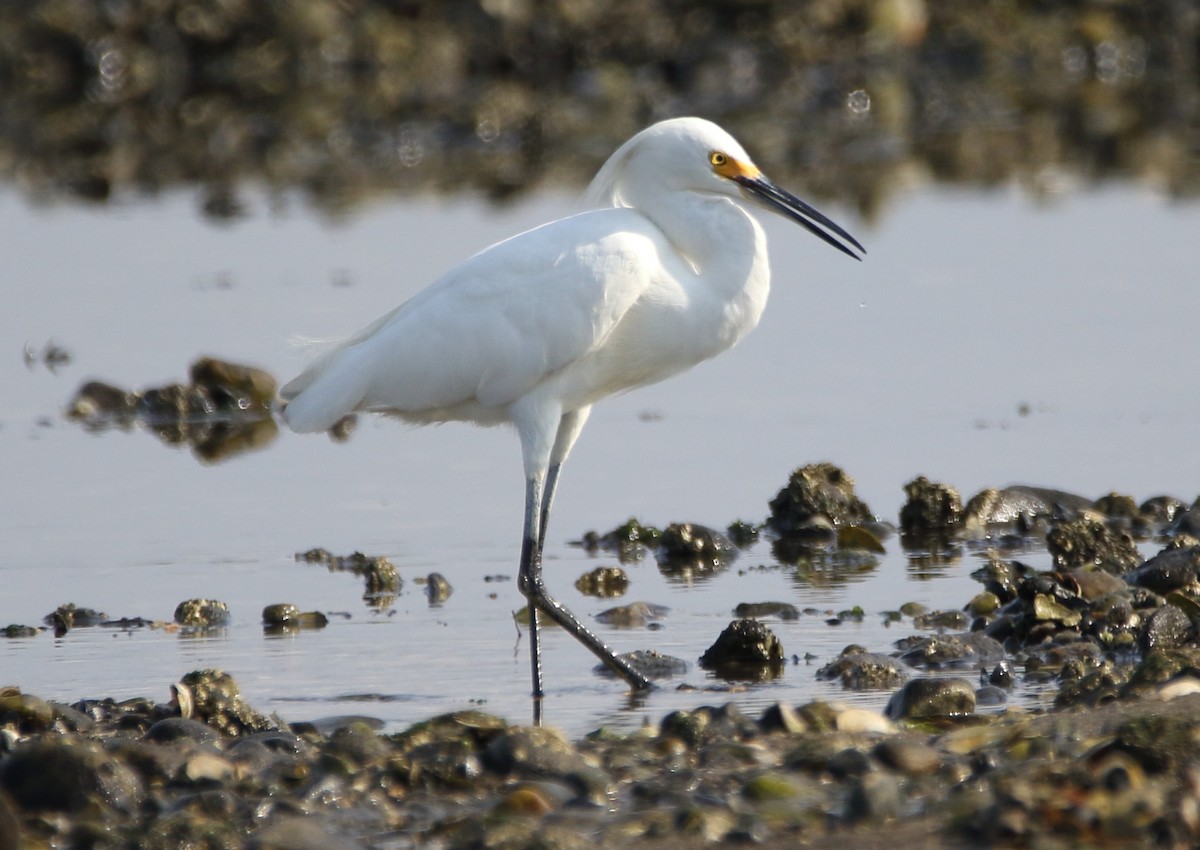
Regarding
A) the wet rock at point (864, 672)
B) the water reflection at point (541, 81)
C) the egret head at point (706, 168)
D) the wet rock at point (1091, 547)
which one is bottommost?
the wet rock at point (864, 672)

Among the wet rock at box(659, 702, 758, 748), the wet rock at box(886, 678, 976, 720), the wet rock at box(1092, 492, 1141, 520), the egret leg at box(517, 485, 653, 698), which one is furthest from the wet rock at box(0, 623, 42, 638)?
the wet rock at box(1092, 492, 1141, 520)

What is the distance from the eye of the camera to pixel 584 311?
7.91 m

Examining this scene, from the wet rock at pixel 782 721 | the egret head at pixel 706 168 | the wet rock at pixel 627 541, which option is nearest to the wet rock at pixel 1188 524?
the egret head at pixel 706 168

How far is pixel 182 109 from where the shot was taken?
97.0 feet

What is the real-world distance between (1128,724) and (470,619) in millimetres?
3829

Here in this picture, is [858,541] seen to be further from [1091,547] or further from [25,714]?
[25,714]

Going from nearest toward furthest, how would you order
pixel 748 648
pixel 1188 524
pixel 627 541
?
pixel 748 648, pixel 1188 524, pixel 627 541

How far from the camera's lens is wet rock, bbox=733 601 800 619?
8523 millimetres

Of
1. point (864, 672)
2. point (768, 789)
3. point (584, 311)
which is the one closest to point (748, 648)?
point (864, 672)

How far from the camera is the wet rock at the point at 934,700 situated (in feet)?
22.2

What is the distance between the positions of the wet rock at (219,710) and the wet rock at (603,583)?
98.4 inches

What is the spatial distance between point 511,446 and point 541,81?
63.9ft

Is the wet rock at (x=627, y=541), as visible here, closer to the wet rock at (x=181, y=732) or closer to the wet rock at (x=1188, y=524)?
the wet rock at (x=1188, y=524)

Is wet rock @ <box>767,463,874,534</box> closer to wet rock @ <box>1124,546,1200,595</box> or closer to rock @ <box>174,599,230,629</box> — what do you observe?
wet rock @ <box>1124,546,1200,595</box>
